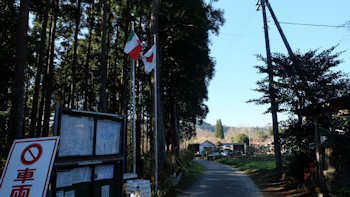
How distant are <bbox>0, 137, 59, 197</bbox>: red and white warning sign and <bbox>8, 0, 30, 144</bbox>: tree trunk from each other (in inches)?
242

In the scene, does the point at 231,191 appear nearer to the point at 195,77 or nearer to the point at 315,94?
the point at 315,94

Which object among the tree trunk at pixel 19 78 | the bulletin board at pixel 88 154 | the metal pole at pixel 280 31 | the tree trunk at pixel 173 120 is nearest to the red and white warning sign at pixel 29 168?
the bulletin board at pixel 88 154

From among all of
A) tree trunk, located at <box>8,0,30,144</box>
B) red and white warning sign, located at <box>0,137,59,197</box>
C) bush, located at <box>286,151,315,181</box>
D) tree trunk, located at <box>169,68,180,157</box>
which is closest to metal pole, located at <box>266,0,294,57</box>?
bush, located at <box>286,151,315,181</box>

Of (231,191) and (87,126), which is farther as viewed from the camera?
(231,191)

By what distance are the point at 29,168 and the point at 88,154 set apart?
1.66 meters

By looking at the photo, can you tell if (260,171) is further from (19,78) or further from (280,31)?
(19,78)

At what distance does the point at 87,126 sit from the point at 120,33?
70.4 ft

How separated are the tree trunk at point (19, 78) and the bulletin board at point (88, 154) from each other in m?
5.41

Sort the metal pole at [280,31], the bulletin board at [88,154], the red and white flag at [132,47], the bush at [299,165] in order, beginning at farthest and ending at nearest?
the metal pole at [280,31], the bush at [299,165], the red and white flag at [132,47], the bulletin board at [88,154]

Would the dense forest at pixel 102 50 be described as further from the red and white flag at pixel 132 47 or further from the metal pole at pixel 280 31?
the metal pole at pixel 280 31

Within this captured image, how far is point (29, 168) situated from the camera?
13.1ft

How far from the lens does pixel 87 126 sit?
5684mm

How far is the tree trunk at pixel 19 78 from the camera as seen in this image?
936cm

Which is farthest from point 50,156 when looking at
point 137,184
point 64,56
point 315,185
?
point 64,56
